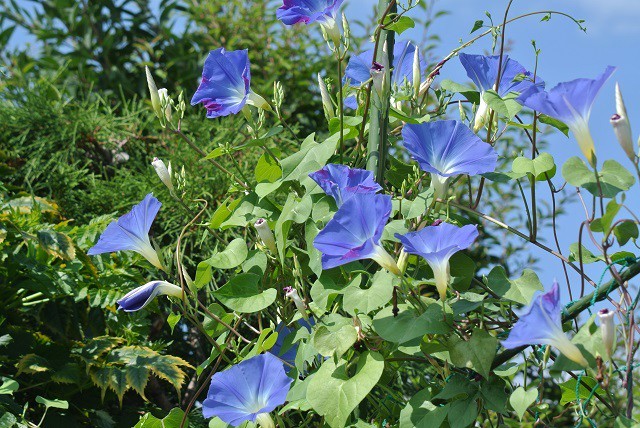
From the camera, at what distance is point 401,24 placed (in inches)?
57.6

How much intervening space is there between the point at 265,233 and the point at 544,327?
54 cm

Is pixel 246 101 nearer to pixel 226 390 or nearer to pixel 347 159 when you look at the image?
pixel 347 159

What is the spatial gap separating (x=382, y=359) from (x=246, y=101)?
1.81 feet

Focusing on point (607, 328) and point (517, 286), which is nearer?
point (607, 328)

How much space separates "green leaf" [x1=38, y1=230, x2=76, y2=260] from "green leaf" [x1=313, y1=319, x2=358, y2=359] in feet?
2.75

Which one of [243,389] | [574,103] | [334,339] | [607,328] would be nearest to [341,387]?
[334,339]

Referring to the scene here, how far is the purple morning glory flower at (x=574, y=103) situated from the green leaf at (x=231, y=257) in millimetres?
607

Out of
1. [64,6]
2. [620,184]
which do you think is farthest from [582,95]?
[64,6]

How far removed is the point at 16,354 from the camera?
6.39 feet

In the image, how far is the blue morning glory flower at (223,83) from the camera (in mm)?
1483

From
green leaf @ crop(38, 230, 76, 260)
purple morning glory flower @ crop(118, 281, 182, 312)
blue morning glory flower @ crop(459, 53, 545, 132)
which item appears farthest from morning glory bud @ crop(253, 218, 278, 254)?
green leaf @ crop(38, 230, 76, 260)

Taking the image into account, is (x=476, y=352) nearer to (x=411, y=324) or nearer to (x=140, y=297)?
(x=411, y=324)

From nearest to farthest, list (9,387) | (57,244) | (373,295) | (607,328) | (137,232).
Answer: (607,328) < (373,295) < (137,232) < (9,387) < (57,244)

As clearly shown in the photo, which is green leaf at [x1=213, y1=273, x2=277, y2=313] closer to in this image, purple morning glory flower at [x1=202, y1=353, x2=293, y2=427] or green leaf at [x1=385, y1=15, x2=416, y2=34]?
purple morning glory flower at [x1=202, y1=353, x2=293, y2=427]
